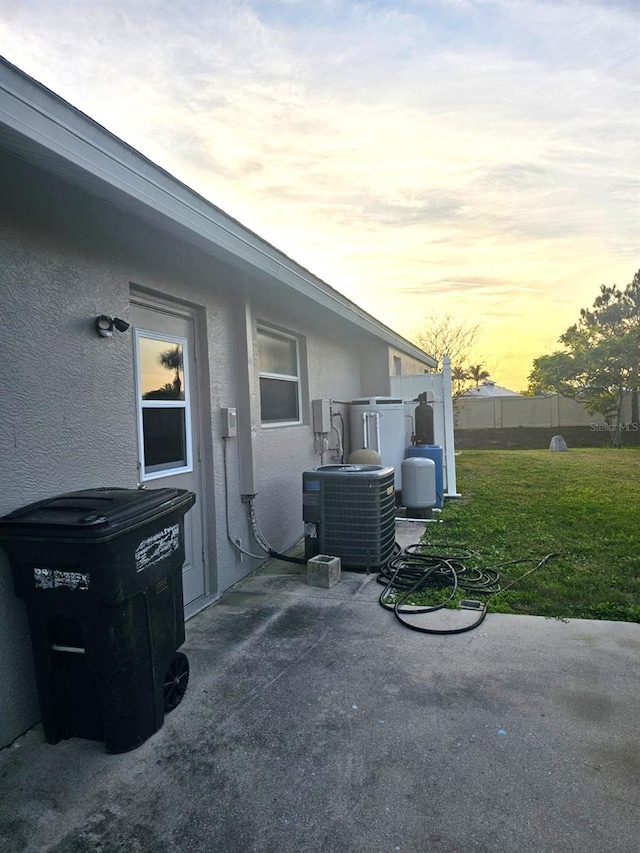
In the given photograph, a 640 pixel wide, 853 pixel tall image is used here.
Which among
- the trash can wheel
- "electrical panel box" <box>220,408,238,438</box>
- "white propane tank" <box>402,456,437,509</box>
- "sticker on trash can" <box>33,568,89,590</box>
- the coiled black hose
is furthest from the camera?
"white propane tank" <box>402,456,437,509</box>

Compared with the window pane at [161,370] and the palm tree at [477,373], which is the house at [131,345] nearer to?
the window pane at [161,370]

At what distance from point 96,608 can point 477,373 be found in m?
23.9

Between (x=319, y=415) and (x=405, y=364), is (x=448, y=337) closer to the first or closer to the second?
(x=405, y=364)

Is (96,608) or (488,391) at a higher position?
(488,391)

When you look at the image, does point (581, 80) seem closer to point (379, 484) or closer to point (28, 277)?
point (379, 484)

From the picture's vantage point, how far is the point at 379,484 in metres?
4.88

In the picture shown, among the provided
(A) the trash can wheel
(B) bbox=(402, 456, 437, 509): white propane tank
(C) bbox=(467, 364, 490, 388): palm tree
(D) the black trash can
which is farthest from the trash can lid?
(C) bbox=(467, 364, 490, 388): palm tree

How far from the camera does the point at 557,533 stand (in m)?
6.21

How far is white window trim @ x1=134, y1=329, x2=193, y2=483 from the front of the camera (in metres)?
3.62

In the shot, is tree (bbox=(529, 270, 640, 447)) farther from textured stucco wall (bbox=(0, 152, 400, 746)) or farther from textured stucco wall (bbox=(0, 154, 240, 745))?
textured stucco wall (bbox=(0, 154, 240, 745))

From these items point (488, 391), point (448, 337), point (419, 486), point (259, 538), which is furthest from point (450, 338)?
point (259, 538)

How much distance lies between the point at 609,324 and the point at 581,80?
22490 millimetres

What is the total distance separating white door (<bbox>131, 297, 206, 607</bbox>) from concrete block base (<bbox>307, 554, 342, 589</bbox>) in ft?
3.15

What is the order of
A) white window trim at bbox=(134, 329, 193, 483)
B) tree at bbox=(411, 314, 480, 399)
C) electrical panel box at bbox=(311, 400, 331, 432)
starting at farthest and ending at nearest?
tree at bbox=(411, 314, 480, 399) < electrical panel box at bbox=(311, 400, 331, 432) < white window trim at bbox=(134, 329, 193, 483)
